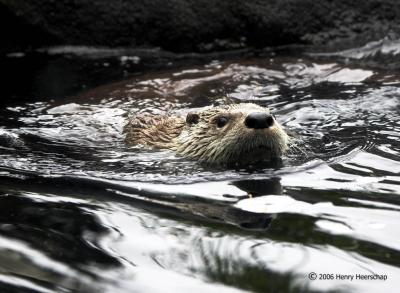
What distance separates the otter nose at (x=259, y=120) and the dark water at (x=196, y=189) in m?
0.31

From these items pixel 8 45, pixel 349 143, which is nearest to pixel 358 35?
pixel 349 143

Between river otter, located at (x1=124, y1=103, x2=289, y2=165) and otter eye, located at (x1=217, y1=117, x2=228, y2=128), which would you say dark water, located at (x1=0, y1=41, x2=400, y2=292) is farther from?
otter eye, located at (x1=217, y1=117, x2=228, y2=128)

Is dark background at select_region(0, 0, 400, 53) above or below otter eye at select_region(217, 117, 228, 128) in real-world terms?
above

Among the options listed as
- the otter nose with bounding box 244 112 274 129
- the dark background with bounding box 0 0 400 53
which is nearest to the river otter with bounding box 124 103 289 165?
the otter nose with bounding box 244 112 274 129

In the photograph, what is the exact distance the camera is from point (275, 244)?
3.05 meters

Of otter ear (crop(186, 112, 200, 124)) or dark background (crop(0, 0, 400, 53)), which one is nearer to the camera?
otter ear (crop(186, 112, 200, 124))

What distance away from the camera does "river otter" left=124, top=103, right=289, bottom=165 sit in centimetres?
448

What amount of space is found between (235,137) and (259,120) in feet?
0.78

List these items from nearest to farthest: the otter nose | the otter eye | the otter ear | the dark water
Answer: the dark water < the otter nose < the otter eye < the otter ear

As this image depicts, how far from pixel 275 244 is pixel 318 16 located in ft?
19.3

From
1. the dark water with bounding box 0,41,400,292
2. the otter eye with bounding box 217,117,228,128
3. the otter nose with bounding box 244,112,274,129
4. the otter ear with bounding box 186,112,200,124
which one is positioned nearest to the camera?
the dark water with bounding box 0,41,400,292

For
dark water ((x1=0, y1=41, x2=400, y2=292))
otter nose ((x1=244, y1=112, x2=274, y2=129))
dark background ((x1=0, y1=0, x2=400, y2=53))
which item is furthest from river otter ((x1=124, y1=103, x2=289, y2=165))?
dark background ((x1=0, y1=0, x2=400, y2=53))

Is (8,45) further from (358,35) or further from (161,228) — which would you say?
(161,228)

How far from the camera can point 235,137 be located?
15.0ft
